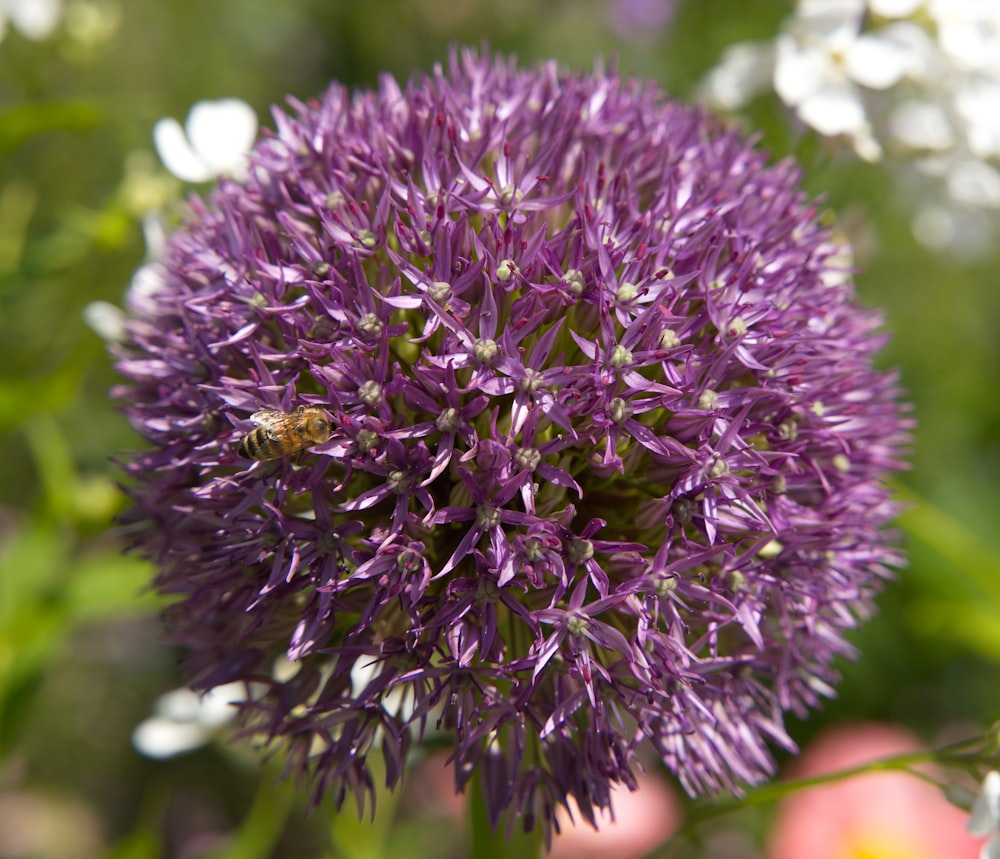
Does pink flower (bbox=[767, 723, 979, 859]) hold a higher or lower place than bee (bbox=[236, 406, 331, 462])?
lower

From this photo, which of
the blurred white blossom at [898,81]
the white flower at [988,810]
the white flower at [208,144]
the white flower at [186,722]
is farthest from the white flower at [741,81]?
the white flower at [186,722]

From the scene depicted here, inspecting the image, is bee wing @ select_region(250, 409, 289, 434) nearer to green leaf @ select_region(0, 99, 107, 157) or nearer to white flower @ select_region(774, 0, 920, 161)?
green leaf @ select_region(0, 99, 107, 157)

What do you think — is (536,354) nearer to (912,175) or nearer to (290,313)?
(290,313)

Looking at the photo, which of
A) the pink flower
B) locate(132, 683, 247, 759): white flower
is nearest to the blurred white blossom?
the pink flower

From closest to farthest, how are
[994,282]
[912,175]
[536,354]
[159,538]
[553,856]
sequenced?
[536,354]
[159,538]
[912,175]
[553,856]
[994,282]

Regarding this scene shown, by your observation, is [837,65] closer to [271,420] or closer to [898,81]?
[898,81]

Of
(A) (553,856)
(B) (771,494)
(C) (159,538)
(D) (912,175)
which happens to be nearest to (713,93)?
(D) (912,175)
